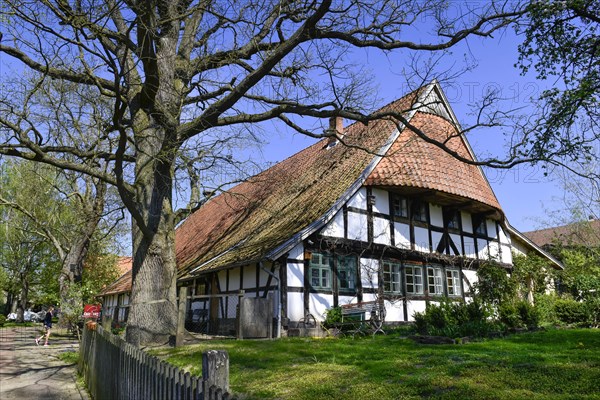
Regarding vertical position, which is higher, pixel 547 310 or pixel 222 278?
pixel 222 278

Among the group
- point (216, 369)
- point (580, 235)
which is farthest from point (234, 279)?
point (580, 235)

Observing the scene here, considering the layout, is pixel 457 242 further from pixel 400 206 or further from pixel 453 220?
pixel 400 206

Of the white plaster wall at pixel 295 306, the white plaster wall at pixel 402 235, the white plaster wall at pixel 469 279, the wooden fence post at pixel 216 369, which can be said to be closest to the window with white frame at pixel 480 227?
the white plaster wall at pixel 469 279

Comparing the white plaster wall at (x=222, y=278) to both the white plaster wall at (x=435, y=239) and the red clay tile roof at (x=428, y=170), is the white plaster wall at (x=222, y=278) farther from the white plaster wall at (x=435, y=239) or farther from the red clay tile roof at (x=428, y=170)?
the white plaster wall at (x=435, y=239)

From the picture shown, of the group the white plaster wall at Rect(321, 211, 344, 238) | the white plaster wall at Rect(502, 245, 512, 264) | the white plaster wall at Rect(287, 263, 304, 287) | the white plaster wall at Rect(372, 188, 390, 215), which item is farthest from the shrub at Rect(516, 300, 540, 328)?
the white plaster wall at Rect(502, 245, 512, 264)

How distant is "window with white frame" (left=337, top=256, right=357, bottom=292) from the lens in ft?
49.9

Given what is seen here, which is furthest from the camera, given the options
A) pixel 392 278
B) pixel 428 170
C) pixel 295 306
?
pixel 428 170

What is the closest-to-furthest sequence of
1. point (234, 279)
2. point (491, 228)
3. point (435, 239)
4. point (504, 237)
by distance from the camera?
point (234, 279) < point (435, 239) < point (491, 228) < point (504, 237)

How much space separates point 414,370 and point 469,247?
43.7ft

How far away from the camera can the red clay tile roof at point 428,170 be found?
635 inches

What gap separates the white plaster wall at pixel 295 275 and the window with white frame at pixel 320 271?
354 millimetres

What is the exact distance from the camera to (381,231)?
1641 cm

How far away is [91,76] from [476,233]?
15508 mm

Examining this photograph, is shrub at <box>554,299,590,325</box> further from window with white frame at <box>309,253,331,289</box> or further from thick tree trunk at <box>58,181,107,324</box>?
thick tree trunk at <box>58,181,107,324</box>
